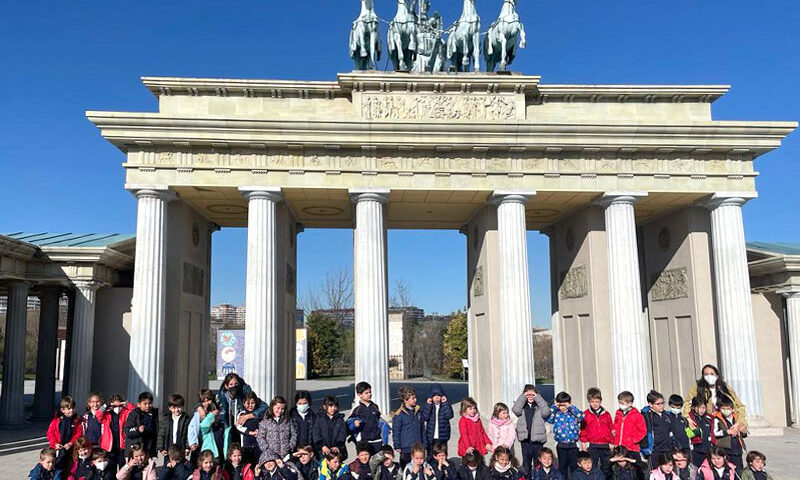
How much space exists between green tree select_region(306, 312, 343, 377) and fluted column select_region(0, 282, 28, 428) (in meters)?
26.3

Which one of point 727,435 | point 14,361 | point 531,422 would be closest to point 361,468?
point 531,422

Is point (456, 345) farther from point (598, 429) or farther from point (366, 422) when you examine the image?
point (366, 422)

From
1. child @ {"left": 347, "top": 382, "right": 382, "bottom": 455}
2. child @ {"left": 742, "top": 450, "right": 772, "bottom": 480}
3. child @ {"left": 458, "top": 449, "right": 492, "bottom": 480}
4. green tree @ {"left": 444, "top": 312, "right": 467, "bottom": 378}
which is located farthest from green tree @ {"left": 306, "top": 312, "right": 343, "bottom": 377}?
child @ {"left": 742, "top": 450, "right": 772, "bottom": 480}

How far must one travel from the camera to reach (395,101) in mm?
17703

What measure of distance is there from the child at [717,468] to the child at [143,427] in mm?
7908

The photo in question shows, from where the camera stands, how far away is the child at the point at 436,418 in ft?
30.1

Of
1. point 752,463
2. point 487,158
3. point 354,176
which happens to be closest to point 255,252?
point 354,176

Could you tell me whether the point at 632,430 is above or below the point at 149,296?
below

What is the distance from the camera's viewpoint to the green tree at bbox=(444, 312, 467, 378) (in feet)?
146

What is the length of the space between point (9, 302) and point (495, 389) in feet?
50.1

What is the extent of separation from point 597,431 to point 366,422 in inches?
142

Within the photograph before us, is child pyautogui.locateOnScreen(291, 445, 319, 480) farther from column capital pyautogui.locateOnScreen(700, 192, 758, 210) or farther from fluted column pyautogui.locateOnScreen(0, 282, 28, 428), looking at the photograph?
column capital pyautogui.locateOnScreen(700, 192, 758, 210)

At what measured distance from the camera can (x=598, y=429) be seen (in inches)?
363

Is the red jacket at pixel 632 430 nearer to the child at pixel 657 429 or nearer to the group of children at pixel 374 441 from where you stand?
the group of children at pixel 374 441
